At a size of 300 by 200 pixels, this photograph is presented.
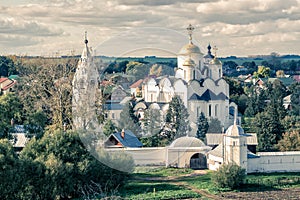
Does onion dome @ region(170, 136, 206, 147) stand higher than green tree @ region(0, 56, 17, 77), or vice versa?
green tree @ region(0, 56, 17, 77)

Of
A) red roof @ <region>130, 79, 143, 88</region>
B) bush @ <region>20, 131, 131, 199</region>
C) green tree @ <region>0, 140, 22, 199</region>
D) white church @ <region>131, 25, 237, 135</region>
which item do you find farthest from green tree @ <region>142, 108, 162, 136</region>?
green tree @ <region>0, 140, 22, 199</region>

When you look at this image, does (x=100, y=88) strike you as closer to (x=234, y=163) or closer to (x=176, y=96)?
(x=176, y=96)

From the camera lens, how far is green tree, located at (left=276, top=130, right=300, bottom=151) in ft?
67.5

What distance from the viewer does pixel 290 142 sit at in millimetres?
20688

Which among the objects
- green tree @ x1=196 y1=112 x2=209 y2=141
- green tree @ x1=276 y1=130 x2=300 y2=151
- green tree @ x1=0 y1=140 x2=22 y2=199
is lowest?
green tree @ x1=0 y1=140 x2=22 y2=199

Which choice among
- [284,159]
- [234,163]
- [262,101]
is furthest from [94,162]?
[262,101]

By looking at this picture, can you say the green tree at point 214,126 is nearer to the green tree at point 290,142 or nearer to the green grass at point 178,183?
the green tree at point 290,142

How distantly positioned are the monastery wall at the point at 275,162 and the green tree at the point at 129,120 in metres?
8.53

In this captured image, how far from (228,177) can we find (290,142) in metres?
5.46

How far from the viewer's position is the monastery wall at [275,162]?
727 inches

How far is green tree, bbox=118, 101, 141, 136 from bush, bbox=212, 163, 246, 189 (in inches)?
241

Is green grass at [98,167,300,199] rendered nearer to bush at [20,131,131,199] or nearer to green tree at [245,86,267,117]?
bush at [20,131,131,199]

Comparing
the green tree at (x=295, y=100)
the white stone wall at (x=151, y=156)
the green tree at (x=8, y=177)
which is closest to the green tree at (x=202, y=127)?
the white stone wall at (x=151, y=156)

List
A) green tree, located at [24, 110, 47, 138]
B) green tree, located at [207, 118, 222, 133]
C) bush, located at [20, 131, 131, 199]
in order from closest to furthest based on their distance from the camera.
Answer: bush, located at [20, 131, 131, 199], green tree, located at [24, 110, 47, 138], green tree, located at [207, 118, 222, 133]
